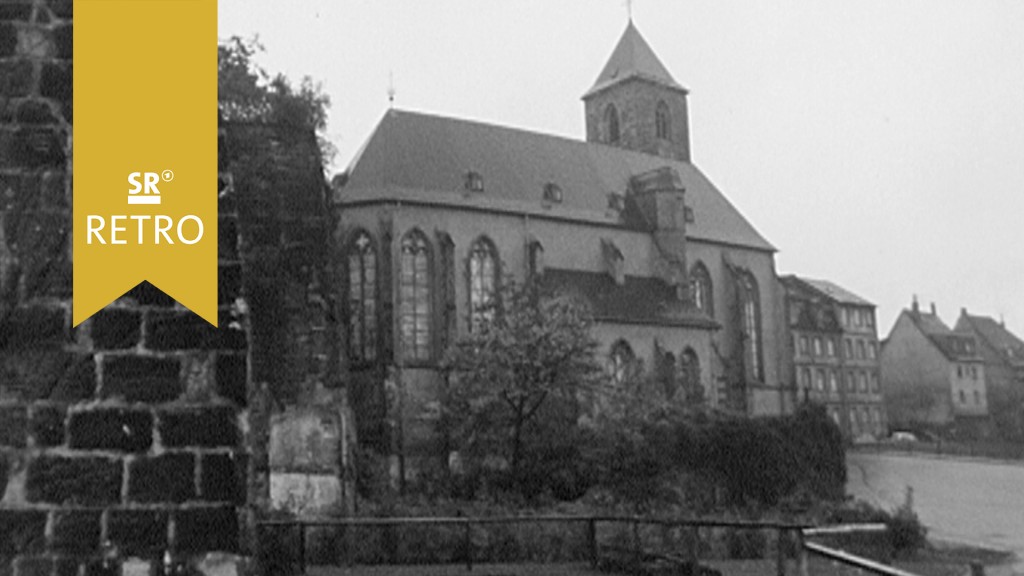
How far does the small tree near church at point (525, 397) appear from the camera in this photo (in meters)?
34.6

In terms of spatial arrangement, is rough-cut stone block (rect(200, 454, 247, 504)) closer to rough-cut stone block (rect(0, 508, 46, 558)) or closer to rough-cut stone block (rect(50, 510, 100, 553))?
rough-cut stone block (rect(50, 510, 100, 553))

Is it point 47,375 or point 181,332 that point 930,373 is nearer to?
point 181,332

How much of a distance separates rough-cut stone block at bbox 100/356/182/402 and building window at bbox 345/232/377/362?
115ft

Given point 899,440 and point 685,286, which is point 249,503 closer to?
point 685,286

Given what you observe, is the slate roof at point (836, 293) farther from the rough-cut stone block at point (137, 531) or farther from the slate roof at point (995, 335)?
the rough-cut stone block at point (137, 531)

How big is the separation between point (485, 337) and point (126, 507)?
32.8m

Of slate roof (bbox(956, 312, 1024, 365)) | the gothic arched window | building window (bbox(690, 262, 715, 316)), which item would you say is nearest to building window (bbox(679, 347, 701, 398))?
building window (bbox(690, 262, 715, 316))

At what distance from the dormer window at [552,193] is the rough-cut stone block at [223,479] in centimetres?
4366

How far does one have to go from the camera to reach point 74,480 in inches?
169

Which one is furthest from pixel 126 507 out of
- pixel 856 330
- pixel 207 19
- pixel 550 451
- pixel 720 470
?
pixel 856 330

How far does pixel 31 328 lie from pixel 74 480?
65 cm

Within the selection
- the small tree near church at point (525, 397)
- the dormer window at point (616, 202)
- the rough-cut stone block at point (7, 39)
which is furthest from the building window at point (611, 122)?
the rough-cut stone block at point (7, 39)

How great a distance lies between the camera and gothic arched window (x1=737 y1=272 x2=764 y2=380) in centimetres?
5212

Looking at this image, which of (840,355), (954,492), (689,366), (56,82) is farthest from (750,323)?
(56,82)
